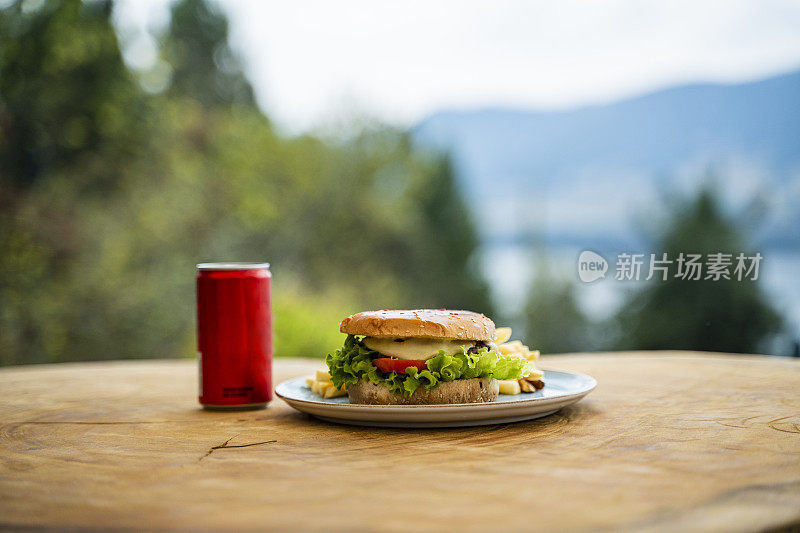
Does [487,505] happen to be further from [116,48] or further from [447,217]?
[447,217]

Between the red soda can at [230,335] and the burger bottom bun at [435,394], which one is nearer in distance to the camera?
the burger bottom bun at [435,394]

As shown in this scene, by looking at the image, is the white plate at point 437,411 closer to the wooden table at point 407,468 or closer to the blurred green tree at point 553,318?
the wooden table at point 407,468

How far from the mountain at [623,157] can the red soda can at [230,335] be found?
8000mm

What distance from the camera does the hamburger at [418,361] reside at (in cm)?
157

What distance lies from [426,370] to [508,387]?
0.28m

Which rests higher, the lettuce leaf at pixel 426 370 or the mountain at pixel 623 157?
the mountain at pixel 623 157

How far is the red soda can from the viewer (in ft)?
5.97

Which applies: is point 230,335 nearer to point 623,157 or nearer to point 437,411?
point 437,411

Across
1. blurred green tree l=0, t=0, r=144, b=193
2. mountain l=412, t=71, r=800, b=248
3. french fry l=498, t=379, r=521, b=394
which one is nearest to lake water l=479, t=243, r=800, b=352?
mountain l=412, t=71, r=800, b=248

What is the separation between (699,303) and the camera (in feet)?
30.0

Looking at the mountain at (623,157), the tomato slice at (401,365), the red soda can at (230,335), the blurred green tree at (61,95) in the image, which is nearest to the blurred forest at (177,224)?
the blurred green tree at (61,95)

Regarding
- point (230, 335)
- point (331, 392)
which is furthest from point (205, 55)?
point (331, 392)

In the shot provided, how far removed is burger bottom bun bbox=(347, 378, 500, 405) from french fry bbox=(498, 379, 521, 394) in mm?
109

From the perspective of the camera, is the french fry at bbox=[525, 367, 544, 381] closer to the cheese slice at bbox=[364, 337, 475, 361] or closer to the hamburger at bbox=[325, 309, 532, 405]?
the hamburger at bbox=[325, 309, 532, 405]
